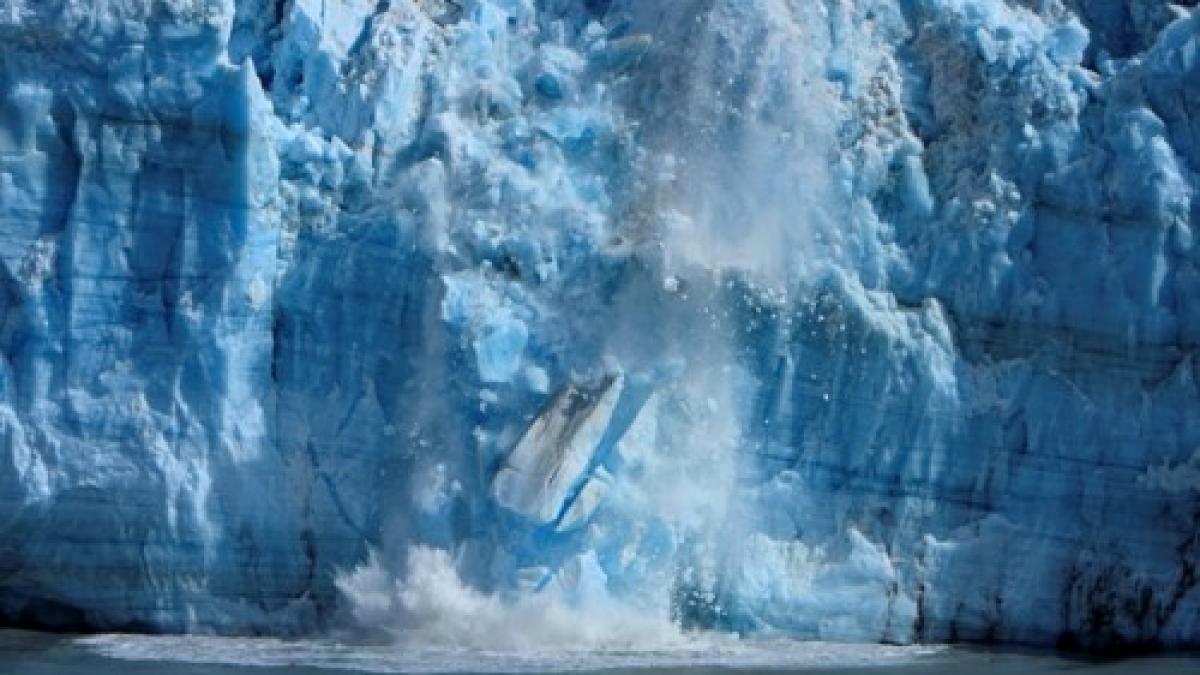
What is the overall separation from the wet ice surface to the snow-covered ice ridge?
231mm

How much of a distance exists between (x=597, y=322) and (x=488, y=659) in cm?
172

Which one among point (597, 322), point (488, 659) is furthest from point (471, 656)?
point (597, 322)

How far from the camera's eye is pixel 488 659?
28.0 feet

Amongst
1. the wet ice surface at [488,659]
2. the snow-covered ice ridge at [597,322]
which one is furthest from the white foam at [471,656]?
the snow-covered ice ridge at [597,322]

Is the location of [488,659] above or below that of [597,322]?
below

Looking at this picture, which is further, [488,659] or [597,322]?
[597,322]

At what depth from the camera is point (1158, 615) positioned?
938 centimetres

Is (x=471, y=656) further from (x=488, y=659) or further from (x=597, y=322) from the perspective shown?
(x=597, y=322)

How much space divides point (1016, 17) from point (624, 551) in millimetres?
3469

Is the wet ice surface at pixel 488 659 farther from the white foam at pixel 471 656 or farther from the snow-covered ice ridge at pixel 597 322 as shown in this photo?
the snow-covered ice ridge at pixel 597 322

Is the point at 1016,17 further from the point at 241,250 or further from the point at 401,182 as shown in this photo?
the point at 241,250

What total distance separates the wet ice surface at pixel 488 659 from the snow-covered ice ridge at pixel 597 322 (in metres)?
0.23

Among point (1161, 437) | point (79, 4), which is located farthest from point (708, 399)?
point (79, 4)

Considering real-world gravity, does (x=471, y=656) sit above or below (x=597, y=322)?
below
